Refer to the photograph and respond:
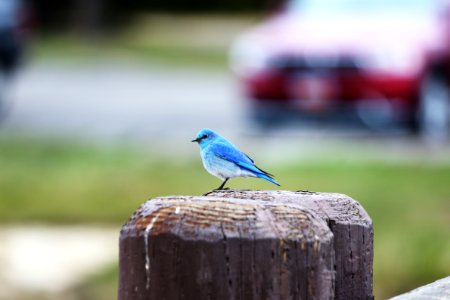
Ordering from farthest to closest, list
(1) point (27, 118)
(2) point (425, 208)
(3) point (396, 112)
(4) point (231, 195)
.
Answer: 1. (1) point (27, 118)
2. (3) point (396, 112)
3. (2) point (425, 208)
4. (4) point (231, 195)

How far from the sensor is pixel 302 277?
2.08 m

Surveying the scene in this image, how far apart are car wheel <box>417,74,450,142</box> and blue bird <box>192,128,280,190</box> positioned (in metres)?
9.83

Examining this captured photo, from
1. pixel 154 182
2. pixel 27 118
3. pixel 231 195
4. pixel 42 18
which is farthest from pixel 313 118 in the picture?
pixel 42 18

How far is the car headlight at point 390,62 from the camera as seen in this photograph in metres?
12.6

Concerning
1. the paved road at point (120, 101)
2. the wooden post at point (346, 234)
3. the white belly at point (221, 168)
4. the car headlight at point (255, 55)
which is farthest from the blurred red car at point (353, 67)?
the wooden post at point (346, 234)

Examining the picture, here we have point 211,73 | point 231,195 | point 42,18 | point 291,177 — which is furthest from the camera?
point 42,18

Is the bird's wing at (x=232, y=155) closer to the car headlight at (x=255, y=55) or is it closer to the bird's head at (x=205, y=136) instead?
the bird's head at (x=205, y=136)

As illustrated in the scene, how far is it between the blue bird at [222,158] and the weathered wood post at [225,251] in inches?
31.4

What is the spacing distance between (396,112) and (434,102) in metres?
0.75

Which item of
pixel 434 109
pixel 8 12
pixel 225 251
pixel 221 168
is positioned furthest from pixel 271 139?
pixel 225 251

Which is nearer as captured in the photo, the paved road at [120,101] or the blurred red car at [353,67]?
the blurred red car at [353,67]

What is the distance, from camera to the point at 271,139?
42.7ft

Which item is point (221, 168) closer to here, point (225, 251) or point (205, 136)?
point (205, 136)

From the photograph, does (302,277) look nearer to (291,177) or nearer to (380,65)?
(291,177)
